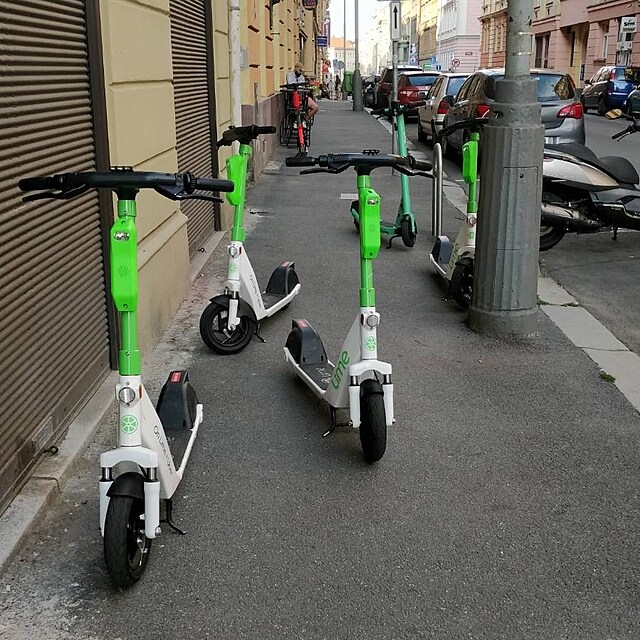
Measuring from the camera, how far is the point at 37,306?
3645mm

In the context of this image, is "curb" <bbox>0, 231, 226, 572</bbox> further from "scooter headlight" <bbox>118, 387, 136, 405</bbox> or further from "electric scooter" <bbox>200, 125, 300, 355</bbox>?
"electric scooter" <bbox>200, 125, 300, 355</bbox>

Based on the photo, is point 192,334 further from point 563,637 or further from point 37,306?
point 563,637

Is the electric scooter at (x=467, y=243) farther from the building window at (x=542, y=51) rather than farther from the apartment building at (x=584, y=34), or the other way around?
the building window at (x=542, y=51)

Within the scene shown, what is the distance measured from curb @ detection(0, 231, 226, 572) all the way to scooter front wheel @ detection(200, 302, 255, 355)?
0.76 meters

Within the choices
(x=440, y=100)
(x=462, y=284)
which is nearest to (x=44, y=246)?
(x=462, y=284)

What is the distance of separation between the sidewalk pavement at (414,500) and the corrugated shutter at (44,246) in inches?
9.6

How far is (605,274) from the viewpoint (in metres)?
7.55

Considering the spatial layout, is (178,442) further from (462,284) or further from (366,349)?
(462,284)

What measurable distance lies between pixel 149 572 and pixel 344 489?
96 cm

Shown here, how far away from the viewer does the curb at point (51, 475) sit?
10.2 ft

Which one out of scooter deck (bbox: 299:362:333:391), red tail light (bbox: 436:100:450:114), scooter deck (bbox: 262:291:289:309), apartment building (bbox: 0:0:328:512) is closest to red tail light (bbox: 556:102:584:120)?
red tail light (bbox: 436:100:450:114)

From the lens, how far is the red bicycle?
1728 cm

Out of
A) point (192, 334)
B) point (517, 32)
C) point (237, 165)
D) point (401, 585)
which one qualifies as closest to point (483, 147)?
point (517, 32)

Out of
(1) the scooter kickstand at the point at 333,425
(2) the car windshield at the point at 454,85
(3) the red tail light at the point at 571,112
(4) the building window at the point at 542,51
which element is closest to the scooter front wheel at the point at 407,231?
(1) the scooter kickstand at the point at 333,425
